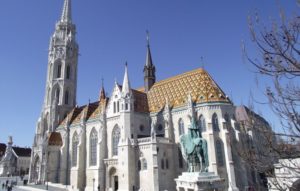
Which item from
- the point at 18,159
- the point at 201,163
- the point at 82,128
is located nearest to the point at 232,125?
the point at 201,163

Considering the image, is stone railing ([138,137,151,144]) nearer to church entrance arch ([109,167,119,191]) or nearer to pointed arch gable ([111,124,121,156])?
pointed arch gable ([111,124,121,156])

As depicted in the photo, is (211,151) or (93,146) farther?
(93,146)

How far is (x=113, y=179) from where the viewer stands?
3397 centimetres

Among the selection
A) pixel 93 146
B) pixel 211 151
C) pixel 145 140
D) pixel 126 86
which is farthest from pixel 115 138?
pixel 211 151

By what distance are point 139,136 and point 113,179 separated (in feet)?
22.7

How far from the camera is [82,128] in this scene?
135 ft

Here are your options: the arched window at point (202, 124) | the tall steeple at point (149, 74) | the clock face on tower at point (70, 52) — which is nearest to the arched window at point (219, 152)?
the arched window at point (202, 124)

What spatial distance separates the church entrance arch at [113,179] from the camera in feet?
111

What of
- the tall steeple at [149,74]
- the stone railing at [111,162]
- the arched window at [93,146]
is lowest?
the stone railing at [111,162]

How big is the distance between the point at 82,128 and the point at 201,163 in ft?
90.7

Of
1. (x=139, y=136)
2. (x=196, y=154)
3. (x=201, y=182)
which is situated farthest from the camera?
(x=139, y=136)

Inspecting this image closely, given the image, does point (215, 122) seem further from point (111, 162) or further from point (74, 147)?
point (74, 147)

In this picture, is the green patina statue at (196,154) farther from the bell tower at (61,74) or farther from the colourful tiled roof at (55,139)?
the bell tower at (61,74)

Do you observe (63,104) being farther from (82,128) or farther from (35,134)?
(82,128)
